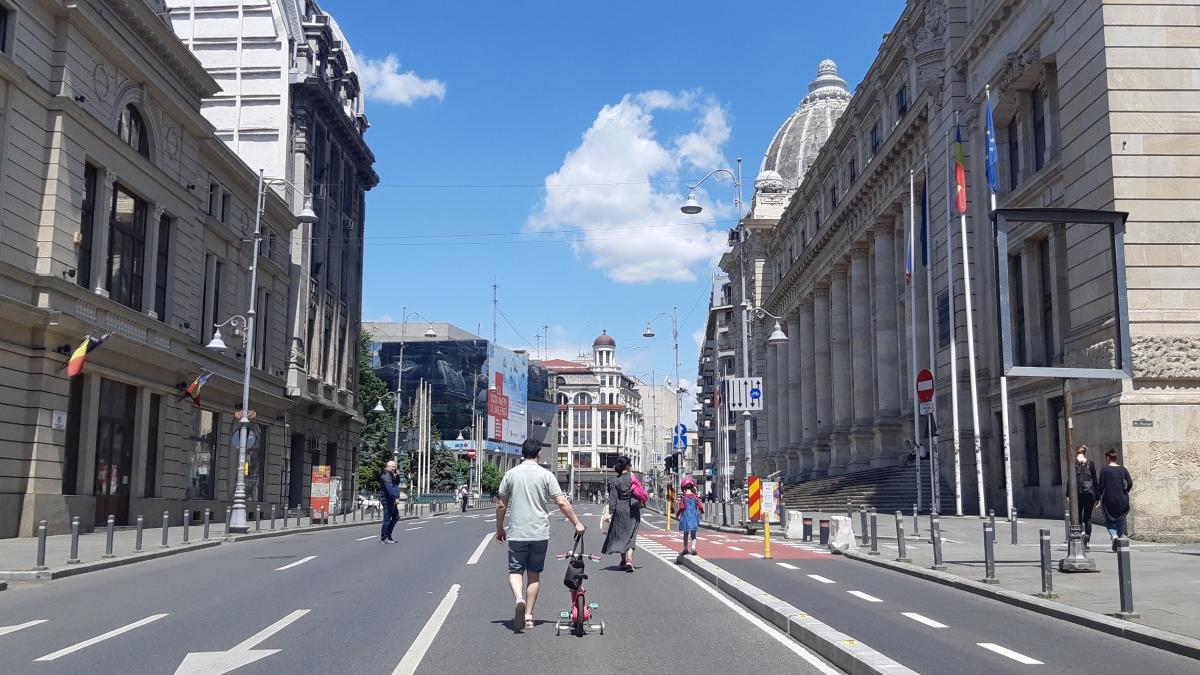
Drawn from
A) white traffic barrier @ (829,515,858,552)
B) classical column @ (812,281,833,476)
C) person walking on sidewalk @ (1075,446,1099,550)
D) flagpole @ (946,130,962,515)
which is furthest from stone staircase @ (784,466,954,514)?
person walking on sidewalk @ (1075,446,1099,550)

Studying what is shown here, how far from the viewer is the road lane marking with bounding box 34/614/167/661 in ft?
30.1

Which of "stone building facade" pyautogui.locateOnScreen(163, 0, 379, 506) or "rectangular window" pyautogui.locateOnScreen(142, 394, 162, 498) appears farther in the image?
"stone building facade" pyautogui.locateOnScreen(163, 0, 379, 506)

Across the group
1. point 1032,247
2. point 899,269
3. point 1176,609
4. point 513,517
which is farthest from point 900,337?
point 513,517

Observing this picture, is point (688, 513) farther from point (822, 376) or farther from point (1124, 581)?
point (822, 376)

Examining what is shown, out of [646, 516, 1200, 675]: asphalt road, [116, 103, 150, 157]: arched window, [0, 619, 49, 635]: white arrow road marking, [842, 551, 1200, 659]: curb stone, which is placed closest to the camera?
[646, 516, 1200, 675]: asphalt road

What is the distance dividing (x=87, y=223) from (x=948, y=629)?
25.9 meters

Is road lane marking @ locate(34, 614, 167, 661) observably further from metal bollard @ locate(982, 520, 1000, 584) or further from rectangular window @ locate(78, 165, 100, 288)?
rectangular window @ locate(78, 165, 100, 288)

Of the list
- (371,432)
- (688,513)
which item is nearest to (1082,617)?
(688,513)

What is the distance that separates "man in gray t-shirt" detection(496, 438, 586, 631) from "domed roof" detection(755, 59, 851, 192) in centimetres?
7639

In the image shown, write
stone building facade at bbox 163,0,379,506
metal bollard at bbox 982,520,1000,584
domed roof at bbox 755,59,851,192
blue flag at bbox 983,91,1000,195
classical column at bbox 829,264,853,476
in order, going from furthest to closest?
domed roof at bbox 755,59,851,192 → classical column at bbox 829,264,853,476 → stone building facade at bbox 163,0,379,506 → blue flag at bbox 983,91,1000,195 → metal bollard at bbox 982,520,1000,584

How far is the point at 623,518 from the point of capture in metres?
17.4

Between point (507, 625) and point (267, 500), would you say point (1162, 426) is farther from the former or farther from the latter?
point (267, 500)

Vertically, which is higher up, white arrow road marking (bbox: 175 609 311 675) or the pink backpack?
the pink backpack

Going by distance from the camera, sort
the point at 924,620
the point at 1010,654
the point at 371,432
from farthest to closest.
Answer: the point at 371,432, the point at 924,620, the point at 1010,654
